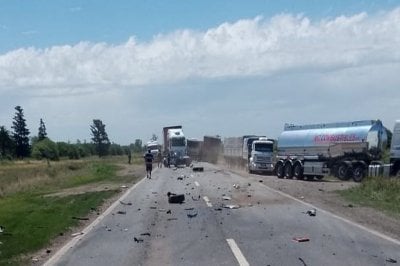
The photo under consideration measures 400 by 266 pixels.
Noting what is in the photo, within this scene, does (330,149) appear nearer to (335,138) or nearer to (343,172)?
(335,138)

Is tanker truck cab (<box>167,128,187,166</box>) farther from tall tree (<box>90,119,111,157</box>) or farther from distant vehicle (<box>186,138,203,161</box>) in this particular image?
tall tree (<box>90,119,111,157</box>)

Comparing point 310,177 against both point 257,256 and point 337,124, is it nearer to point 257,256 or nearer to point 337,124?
point 337,124

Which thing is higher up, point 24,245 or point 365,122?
point 365,122

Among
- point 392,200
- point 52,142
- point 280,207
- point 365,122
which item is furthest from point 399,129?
point 52,142

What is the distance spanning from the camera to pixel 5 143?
130m

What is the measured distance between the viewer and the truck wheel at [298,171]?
1839 inches

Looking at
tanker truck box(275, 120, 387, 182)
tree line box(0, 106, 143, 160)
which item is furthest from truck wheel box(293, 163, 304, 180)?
tree line box(0, 106, 143, 160)

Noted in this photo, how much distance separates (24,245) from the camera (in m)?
14.6

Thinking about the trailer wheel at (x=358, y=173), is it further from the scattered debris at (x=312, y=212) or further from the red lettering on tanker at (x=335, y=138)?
the scattered debris at (x=312, y=212)

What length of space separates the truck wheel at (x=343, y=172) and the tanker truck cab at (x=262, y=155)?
11.0 meters

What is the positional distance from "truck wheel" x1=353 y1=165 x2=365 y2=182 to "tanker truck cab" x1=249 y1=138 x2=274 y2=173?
12.8 metres

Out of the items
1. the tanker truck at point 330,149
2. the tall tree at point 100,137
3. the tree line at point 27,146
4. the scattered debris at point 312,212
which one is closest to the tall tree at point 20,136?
the tree line at point 27,146

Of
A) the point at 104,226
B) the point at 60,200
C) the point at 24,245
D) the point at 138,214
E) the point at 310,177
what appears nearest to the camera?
the point at 24,245

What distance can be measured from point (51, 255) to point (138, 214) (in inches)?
308
